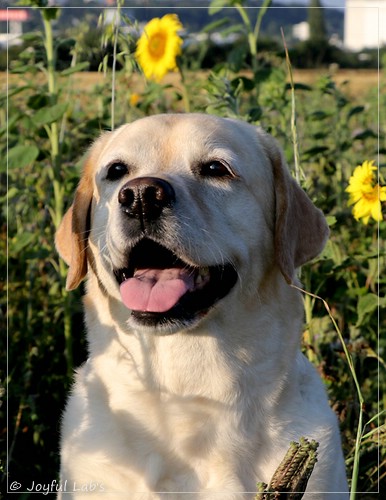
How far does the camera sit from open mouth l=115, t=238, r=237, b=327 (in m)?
2.74

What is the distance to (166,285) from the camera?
2779mm

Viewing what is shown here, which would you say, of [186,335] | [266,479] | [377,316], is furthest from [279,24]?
[266,479]

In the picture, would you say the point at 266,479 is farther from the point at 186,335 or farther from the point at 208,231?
the point at 208,231

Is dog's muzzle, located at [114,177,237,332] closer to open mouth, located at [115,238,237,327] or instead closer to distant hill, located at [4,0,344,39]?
open mouth, located at [115,238,237,327]

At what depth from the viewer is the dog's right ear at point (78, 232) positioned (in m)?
3.17

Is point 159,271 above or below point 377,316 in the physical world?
above

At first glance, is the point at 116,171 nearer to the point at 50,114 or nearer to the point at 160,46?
the point at 50,114

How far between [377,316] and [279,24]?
1608 mm

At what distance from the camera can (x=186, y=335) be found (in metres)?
2.95

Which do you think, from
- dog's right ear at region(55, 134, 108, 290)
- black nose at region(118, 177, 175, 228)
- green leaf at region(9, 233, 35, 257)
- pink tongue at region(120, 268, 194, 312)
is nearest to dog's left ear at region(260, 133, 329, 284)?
pink tongue at region(120, 268, 194, 312)

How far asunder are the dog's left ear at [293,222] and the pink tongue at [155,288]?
44 centimetres

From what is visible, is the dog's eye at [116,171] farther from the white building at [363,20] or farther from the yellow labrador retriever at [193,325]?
the white building at [363,20]

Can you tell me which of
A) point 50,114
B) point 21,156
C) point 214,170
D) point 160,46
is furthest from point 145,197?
point 160,46

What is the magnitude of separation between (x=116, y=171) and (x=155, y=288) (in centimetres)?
53
